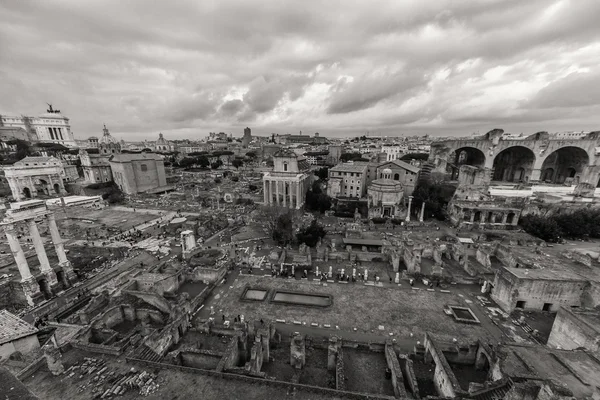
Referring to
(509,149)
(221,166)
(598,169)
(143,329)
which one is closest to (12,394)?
(143,329)

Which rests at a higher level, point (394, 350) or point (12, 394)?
point (12, 394)

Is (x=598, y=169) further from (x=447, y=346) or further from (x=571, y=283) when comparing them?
(x=447, y=346)

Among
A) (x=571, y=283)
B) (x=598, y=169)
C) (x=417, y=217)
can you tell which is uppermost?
(x=598, y=169)

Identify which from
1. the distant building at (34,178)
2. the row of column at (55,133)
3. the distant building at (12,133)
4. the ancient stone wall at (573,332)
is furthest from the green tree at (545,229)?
the row of column at (55,133)

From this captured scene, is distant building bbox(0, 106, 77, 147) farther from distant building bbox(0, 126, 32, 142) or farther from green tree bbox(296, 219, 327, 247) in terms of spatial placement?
green tree bbox(296, 219, 327, 247)

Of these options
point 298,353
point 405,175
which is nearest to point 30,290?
point 298,353

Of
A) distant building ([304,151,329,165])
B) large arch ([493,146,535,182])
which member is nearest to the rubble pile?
large arch ([493,146,535,182])

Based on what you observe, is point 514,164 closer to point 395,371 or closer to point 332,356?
point 395,371
